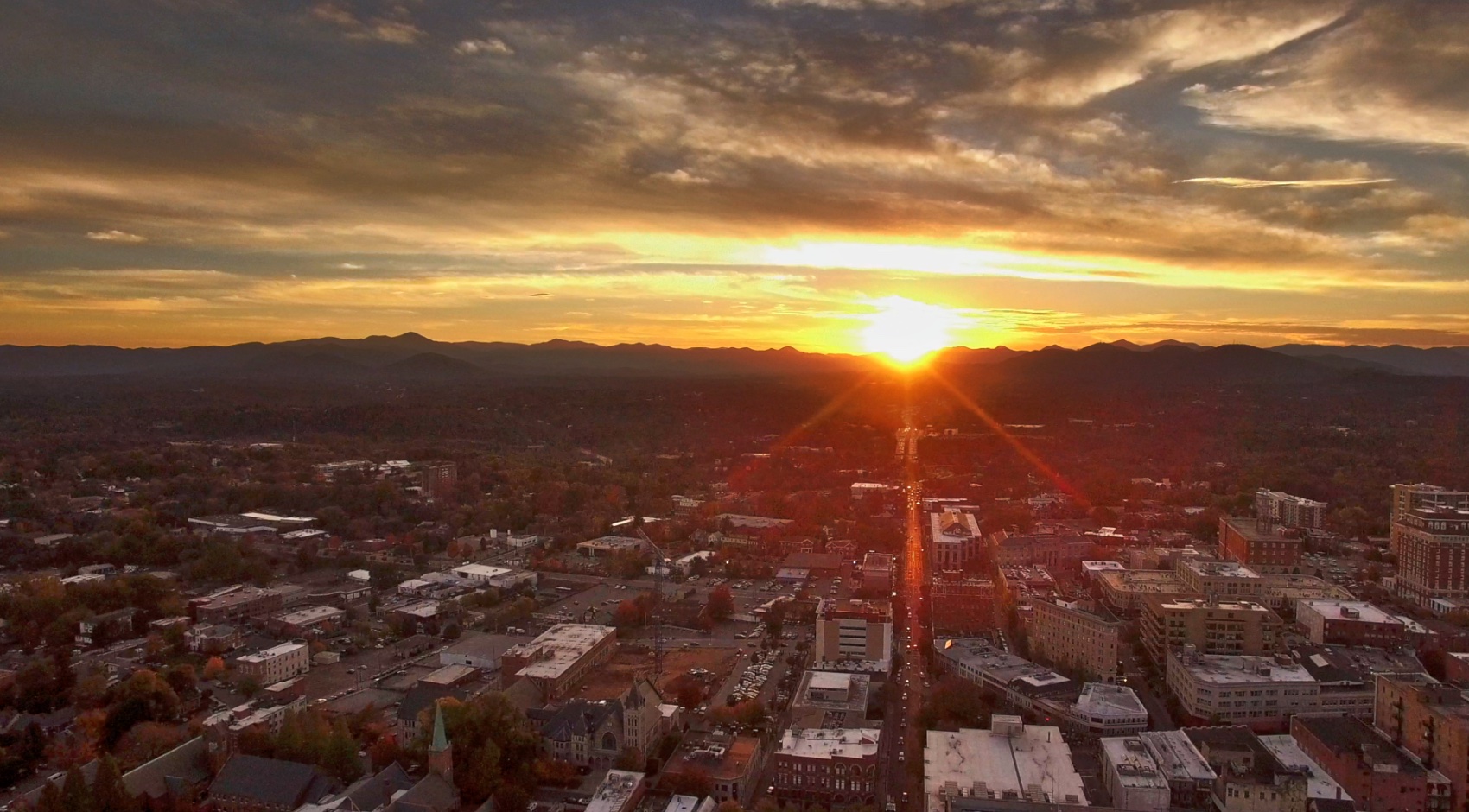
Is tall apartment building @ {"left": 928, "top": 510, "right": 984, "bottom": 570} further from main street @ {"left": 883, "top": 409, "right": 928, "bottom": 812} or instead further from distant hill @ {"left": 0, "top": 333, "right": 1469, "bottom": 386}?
distant hill @ {"left": 0, "top": 333, "right": 1469, "bottom": 386}

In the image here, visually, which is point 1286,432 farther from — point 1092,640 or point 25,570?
point 25,570

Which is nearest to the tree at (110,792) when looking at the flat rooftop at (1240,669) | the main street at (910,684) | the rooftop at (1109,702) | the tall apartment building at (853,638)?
the main street at (910,684)

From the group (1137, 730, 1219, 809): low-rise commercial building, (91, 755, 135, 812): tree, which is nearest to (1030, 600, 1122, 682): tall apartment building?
(1137, 730, 1219, 809): low-rise commercial building

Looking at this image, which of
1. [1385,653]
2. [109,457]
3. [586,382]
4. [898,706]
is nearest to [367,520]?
[109,457]

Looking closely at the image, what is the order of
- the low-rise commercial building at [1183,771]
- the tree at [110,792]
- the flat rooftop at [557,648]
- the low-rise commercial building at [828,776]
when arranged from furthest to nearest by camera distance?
the flat rooftop at [557,648], the low-rise commercial building at [828,776], the low-rise commercial building at [1183,771], the tree at [110,792]

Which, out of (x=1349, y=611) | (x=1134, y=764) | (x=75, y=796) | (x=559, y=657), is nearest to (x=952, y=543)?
(x=1349, y=611)

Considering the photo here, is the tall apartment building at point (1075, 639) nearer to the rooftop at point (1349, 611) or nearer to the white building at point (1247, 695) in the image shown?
the white building at point (1247, 695)
